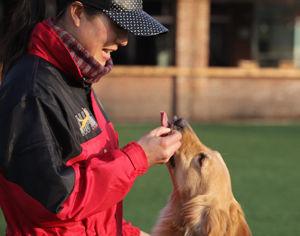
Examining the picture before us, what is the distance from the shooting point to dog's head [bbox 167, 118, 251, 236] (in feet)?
11.3

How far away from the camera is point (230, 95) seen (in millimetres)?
17672

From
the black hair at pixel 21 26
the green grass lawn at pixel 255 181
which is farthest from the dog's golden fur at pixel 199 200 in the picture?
the green grass lawn at pixel 255 181

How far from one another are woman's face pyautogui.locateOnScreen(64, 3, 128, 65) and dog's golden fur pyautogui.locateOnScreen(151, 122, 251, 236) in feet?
4.08

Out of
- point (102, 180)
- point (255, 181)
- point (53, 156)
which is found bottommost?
point (255, 181)

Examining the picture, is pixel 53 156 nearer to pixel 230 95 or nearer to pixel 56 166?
pixel 56 166

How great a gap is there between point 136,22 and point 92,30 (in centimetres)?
18

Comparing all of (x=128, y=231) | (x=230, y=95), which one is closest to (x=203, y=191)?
(x=128, y=231)

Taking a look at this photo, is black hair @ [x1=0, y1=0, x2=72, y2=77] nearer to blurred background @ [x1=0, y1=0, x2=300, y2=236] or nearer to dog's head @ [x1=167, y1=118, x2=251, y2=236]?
dog's head @ [x1=167, y1=118, x2=251, y2=236]

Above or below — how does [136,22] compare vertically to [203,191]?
above

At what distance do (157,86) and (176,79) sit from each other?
55 centimetres

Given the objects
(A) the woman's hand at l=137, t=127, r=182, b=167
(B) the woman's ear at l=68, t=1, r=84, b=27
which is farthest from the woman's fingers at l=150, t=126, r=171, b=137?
(B) the woman's ear at l=68, t=1, r=84, b=27

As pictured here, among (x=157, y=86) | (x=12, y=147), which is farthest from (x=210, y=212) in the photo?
(x=157, y=86)

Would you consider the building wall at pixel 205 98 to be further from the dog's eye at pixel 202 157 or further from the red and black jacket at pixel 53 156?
the red and black jacket at pixel 53 156

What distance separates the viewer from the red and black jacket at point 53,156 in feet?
7.64
